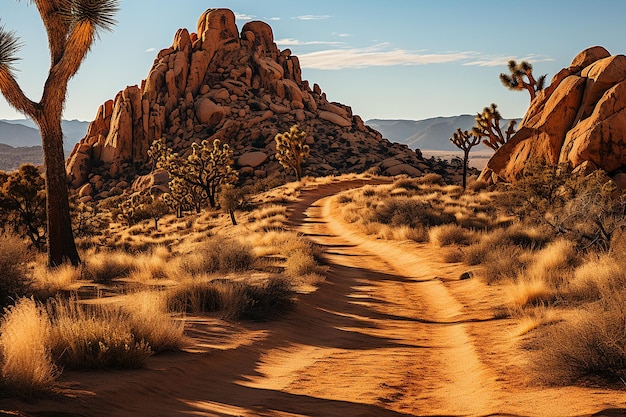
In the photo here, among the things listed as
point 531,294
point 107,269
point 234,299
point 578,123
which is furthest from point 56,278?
point 578,123

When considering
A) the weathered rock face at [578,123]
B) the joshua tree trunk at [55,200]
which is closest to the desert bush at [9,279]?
the joshua tree trunk at [55,200]

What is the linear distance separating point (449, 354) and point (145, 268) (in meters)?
8.50

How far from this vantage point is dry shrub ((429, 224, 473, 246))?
1845 centimetres

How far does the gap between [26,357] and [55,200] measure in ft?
36.7

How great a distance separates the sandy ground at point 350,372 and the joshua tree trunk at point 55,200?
288 inches

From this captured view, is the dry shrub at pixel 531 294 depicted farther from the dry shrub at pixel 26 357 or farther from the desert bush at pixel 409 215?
the desert bush at pixel 409 215

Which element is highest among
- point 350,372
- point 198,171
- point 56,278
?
point 198,171

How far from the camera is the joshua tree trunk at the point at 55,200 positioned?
1521cm

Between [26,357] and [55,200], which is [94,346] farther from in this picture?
[55,200]

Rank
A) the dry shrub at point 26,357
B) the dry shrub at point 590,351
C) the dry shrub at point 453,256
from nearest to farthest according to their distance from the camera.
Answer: the dry shrub at point 26,357
the dry shrub at point 590,351
the dry shrub at point 453,256

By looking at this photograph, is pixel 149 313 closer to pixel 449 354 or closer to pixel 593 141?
pixel 449 354

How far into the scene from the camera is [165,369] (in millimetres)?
6441

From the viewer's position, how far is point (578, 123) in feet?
101

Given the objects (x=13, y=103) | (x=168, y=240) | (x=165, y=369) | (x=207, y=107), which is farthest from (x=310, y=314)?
(x=207, y=107)
